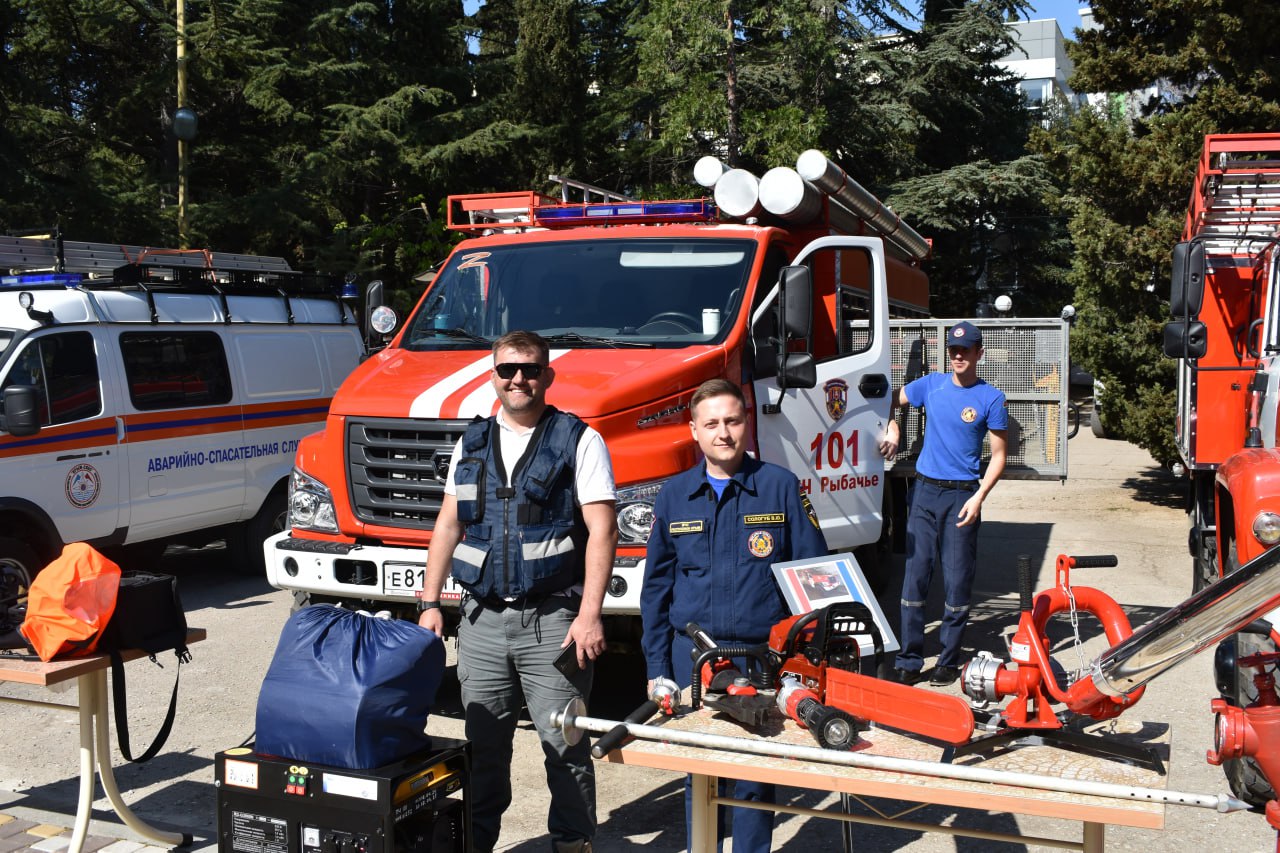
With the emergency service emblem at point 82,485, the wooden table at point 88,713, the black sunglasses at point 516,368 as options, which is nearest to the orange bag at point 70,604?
the wooden table at point 88,713

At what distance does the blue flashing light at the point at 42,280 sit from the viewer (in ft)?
29.1

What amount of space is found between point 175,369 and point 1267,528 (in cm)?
790

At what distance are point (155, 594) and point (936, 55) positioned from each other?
1027 inches

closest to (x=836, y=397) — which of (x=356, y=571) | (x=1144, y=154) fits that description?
(x=356, y=571)

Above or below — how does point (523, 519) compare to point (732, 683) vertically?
above

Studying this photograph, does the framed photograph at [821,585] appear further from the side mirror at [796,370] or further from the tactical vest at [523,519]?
the side mirror at [796,370]

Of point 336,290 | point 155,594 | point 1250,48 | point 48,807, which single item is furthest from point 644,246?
point 1250,48

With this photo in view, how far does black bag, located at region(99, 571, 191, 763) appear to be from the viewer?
14.3 ft

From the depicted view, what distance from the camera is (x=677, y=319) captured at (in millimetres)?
6219

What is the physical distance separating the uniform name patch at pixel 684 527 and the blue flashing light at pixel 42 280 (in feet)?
22.5

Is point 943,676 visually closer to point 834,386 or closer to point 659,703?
point 834,386

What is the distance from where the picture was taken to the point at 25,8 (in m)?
20.1

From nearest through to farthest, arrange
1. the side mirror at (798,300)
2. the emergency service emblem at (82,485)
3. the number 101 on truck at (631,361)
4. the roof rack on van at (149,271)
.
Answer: the number 101 on truck at (631,361) → the side mirror at (798,300) → the emergency service emblem at (82,485) → the roof rack on van at (149,271)

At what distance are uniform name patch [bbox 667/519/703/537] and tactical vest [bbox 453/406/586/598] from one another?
0.45 metres
